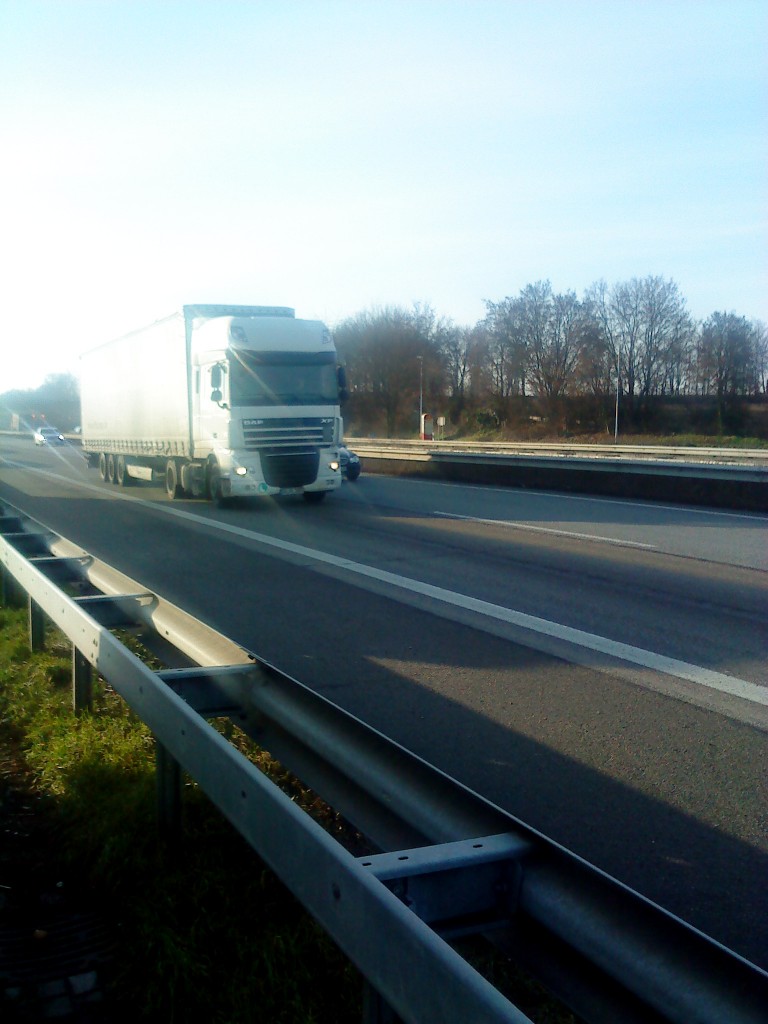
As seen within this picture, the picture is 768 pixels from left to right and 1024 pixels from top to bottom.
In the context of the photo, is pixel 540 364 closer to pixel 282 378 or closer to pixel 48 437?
pixel 48 437

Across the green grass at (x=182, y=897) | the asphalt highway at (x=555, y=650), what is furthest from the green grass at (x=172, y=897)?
the asphalt highway at (x=555, y=650)

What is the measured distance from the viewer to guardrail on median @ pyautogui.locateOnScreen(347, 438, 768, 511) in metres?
20.0

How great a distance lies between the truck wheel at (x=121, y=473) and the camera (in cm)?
2883

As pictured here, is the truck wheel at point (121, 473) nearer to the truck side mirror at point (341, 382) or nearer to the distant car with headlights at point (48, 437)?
the truck side mirror at point (341, 382)

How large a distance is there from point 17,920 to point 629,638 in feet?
18.2

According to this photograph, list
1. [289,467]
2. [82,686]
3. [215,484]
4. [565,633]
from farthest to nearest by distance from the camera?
[215,484], [289,467], [565,633], [82,686]

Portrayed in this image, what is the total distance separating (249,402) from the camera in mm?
18953

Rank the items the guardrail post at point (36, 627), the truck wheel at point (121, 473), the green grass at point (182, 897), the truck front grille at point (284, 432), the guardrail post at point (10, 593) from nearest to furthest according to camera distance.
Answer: the green grass at point (182, 897)
the guardrail post at point (36, 627)
the guardrail post at point (10, 593)
the truck front grille at point (284, 432)
the truck wheel at point (121, 473)

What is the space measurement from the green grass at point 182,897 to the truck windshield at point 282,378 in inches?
528

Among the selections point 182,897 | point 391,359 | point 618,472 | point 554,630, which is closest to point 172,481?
point 618,472

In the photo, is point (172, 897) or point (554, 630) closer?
point (172, 897)

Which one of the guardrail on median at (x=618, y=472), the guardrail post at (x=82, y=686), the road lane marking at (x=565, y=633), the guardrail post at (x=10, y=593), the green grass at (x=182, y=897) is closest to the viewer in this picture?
the green grass at (x=182, y=897)

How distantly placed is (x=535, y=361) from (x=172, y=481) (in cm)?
4409

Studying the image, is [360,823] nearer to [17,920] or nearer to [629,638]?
[17,920]
